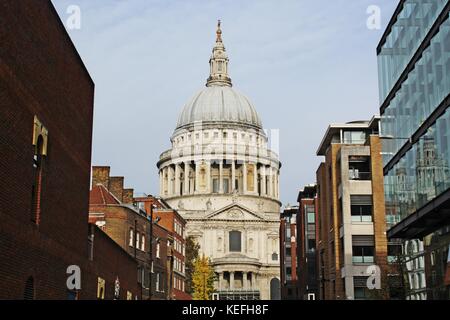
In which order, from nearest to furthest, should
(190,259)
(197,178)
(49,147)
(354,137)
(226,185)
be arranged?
(49,147) → (354,137) → (190,259) → (197,178) → (226,185)

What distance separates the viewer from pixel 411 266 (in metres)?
49.6

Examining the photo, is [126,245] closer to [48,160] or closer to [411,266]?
[411,266]

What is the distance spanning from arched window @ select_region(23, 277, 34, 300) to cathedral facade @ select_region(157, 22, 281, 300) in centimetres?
12881

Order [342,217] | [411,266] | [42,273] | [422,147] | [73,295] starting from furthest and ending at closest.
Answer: [342,217] < [411,266] < [422,147] < [73,295] < [42,273]

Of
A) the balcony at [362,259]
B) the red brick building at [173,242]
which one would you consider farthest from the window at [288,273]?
the balcony at [362,259]

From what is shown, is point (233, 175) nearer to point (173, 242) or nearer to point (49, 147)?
point (173, 242)

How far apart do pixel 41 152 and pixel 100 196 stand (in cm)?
3770

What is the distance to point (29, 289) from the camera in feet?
90.7

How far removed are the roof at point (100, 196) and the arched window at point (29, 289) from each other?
3653 cm

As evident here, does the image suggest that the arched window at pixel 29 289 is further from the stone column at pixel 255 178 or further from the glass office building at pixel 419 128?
the stone column at pixel 255 178

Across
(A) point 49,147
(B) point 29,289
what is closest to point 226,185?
(A) point 49,147

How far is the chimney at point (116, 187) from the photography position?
7512 cm
